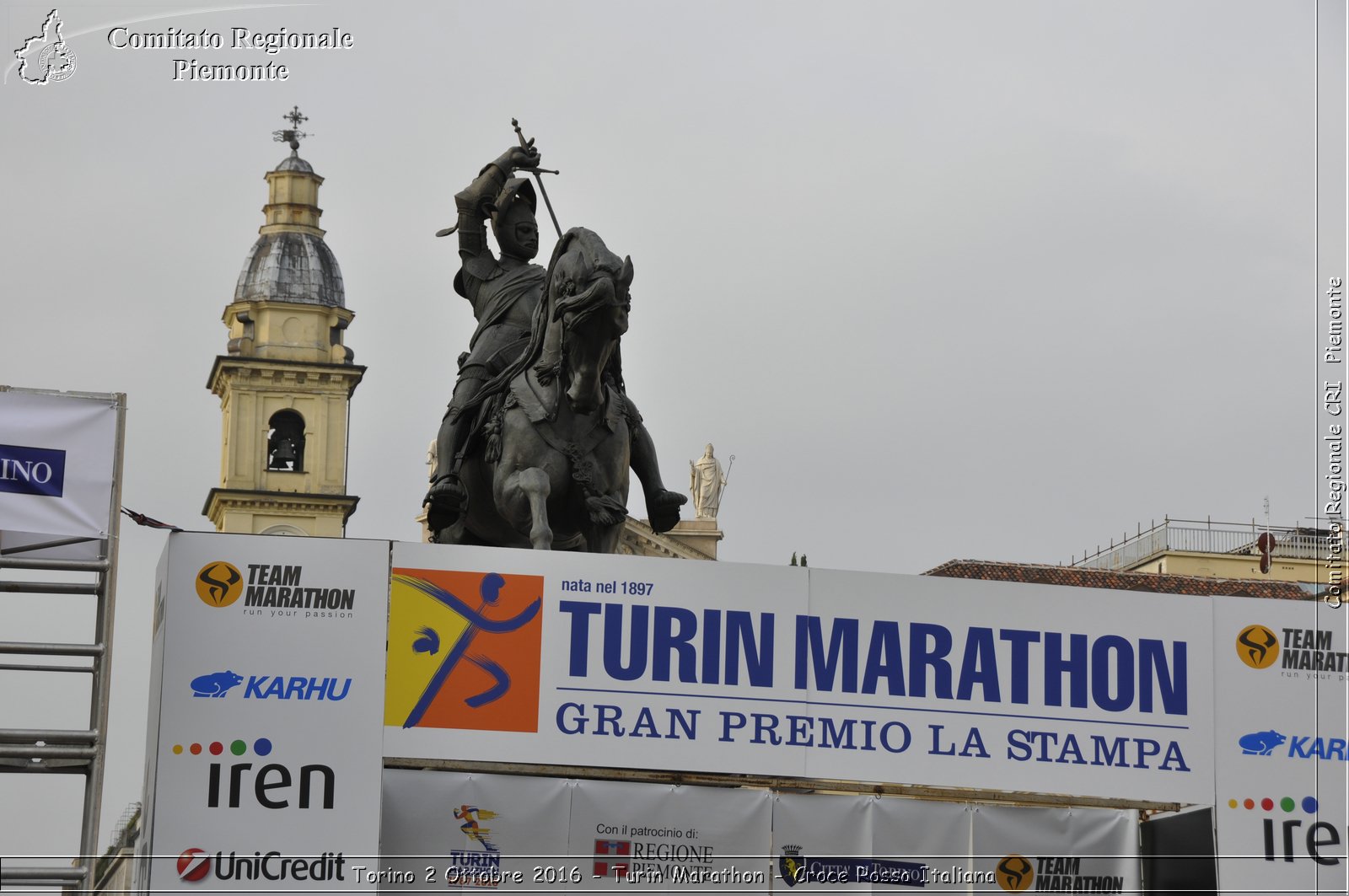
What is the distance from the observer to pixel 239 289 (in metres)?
94.1

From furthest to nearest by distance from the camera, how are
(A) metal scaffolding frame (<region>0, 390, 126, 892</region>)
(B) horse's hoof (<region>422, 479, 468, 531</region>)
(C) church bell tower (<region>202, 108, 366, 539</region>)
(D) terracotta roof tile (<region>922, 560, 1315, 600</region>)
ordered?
(C) church bell tower (<region>202, 108, 366, 539</region>) → (D) terracotta roof tile (<region>922, 560, 1315, 600</region>) → (B) horse's hoof (<region>422, 479, 468, 531</region>) → (A) metal scaffolding frame (<region>0, 390, 126, 892</region>)

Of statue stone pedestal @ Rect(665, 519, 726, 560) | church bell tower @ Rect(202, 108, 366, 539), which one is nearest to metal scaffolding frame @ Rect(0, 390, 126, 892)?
statue stone pedestal @ Rect(665, 519, 726, 560)

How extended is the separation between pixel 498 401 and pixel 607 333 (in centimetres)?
173

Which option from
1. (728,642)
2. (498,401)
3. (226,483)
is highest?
(226,483)

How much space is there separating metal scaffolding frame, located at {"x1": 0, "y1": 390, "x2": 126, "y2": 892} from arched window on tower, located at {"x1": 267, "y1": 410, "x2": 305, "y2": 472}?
72.6 meters

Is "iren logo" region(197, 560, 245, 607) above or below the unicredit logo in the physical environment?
above

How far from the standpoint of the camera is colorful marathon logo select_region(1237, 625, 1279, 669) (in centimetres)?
2070

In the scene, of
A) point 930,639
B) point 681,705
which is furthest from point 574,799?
point 930,639

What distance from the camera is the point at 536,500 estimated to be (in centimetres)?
2228

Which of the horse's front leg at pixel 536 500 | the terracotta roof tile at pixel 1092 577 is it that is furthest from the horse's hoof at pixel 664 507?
the terracotta roof tile at pixel 1092 577

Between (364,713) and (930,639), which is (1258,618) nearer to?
(930,639)

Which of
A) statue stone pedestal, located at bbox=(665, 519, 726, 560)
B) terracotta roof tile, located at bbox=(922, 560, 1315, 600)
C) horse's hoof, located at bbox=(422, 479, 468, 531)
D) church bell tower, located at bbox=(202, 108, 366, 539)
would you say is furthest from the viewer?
church bell tower, located at bbox=(202, 108, 366, 539)

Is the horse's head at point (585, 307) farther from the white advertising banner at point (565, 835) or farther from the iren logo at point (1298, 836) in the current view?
the iren logo at point (1298, 836)

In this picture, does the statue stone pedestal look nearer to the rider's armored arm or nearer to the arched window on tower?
the arched window on tower
